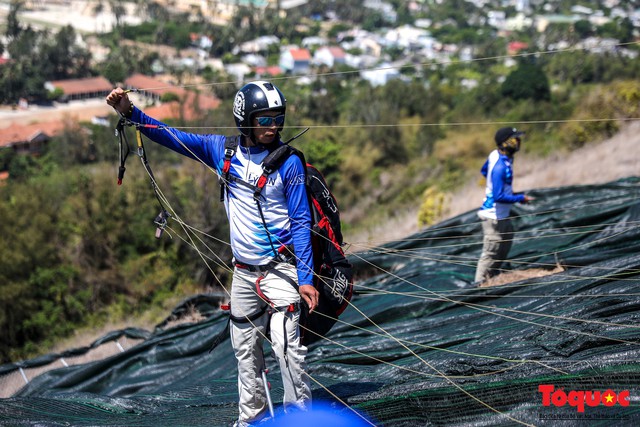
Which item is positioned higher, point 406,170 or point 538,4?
point 538,4

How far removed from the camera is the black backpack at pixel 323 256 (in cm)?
398

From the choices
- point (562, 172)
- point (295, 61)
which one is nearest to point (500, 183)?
point (562, 172)

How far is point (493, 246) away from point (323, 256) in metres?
2.97

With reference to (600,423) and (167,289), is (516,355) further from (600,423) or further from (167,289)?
(167,289)

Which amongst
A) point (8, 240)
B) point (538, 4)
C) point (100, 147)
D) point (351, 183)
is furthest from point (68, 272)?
point (538, 4)

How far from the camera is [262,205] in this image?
3.86m

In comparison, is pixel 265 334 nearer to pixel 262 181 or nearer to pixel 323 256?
pixel 323 256

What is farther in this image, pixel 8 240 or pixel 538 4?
pixel 538 4

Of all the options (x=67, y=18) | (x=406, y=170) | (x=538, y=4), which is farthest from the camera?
(x=538, y=4)

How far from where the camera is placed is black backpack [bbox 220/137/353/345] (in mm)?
3979

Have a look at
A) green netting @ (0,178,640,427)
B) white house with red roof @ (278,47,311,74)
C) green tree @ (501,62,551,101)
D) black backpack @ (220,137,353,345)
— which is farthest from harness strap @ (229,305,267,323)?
white house with red roof @ (278,47,311,74)

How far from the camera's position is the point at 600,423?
11.3 feet

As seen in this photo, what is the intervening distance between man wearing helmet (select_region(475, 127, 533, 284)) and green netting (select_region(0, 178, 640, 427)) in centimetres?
35

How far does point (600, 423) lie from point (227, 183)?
2.27 m
